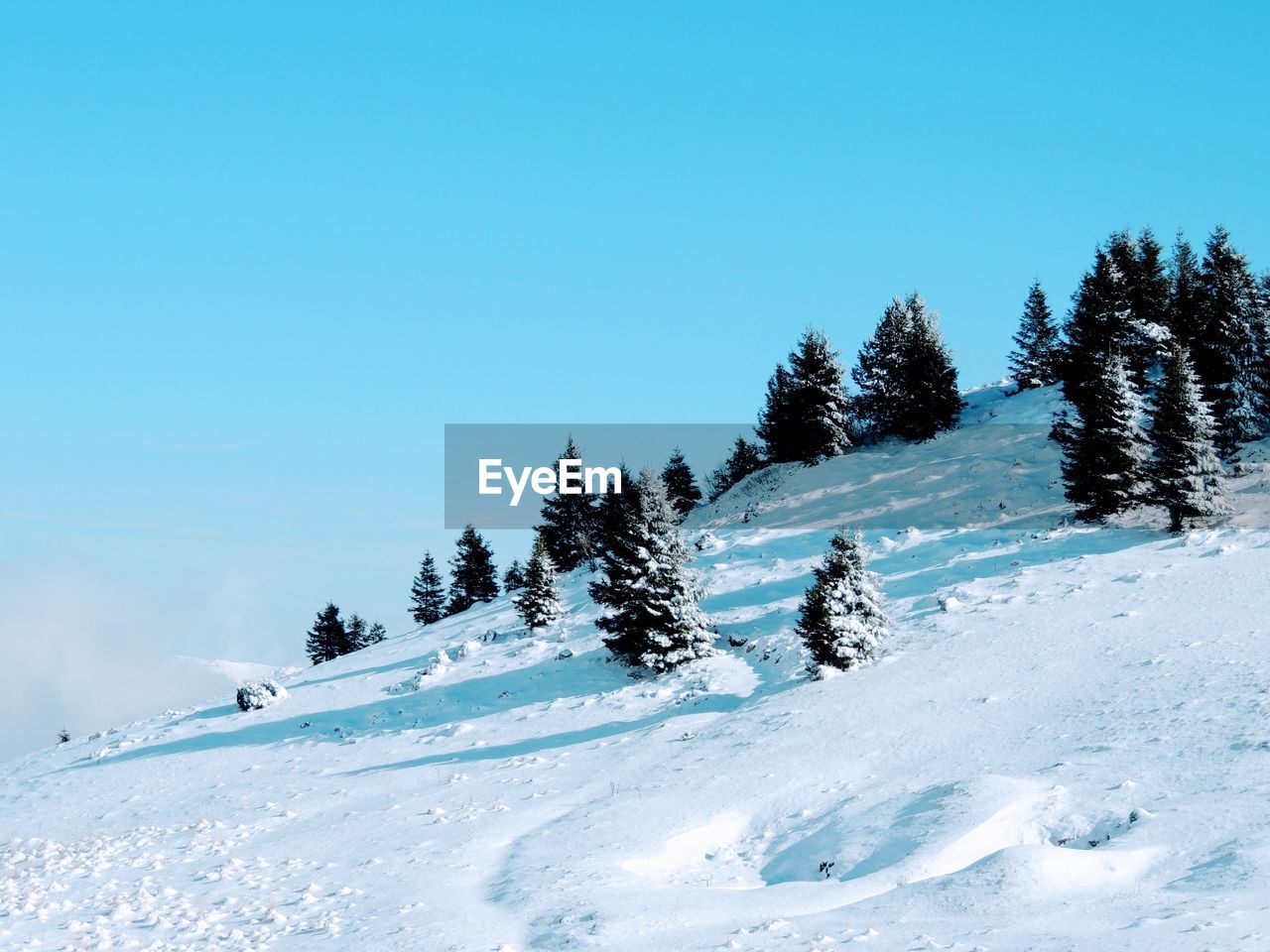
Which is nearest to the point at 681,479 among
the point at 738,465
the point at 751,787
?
the point at 738,465

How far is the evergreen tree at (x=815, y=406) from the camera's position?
6081cm

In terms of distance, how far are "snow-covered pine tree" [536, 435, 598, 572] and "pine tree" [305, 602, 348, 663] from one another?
68.0 feet

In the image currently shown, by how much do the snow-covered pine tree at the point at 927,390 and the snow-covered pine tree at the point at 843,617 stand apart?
3214 cm

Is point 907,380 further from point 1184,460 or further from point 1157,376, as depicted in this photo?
point 1184,460

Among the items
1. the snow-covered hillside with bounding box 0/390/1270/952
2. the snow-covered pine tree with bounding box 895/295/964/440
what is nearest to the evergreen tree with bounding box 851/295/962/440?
the snow-covered pine tree with bounding box 895/295/964/440

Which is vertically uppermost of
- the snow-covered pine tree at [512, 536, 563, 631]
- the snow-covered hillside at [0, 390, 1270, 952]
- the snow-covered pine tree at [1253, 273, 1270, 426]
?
the snow-covered pine tree at [1253, 273, 1270, 426]

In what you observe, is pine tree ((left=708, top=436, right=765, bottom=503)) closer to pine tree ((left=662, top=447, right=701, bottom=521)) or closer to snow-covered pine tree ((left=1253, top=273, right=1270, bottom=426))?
pine tree ((left=662, top=447, right=701, bottom=521))

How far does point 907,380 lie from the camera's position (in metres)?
62.5

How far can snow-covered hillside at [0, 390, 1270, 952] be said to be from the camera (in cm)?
1374

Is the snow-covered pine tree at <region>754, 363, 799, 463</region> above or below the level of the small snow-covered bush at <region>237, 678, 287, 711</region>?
above

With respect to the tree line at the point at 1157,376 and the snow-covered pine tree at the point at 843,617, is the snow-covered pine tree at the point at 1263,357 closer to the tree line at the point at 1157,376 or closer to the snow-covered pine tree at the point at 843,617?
the tree line at the point at 1157,376

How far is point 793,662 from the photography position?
103ft

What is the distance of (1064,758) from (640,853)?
920 centimetres

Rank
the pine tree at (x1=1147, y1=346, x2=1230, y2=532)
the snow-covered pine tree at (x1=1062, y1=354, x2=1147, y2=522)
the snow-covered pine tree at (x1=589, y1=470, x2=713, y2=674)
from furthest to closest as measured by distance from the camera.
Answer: the snow-covered pine tree at (x1=1062, y1=354, x2=1147, y2=522) → the pine tree at (x1=1147, y1=346, x2=1230, y2=532) → the snow-covered pine tree at (x1=589, y1=470, x2=713, y2=674)
